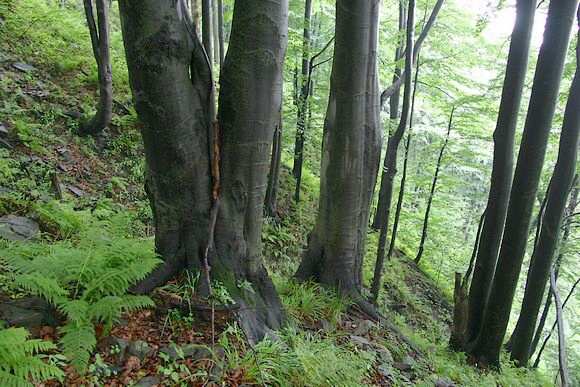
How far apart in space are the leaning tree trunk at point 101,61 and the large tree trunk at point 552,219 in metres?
7.76

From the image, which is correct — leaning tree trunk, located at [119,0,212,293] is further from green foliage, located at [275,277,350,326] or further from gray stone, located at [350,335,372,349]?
gray stone, located at [350,335,372,349]

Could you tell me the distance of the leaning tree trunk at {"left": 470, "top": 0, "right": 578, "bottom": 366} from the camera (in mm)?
5250

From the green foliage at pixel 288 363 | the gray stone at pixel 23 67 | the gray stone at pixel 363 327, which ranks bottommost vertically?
the gray stone at pixel 363 327

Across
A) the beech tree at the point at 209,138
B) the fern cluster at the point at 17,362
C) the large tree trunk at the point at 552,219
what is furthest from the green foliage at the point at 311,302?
the large tree trunk at the point at 552,219

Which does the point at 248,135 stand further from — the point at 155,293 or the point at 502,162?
the point at 502,162

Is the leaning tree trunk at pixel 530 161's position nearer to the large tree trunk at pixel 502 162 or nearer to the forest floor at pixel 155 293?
the large tree trunk at pixel 502 162

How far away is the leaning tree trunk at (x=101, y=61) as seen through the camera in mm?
7621

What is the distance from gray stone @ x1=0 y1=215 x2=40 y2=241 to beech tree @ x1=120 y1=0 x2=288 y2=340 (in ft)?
6.71

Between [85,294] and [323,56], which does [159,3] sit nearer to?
[85,294]

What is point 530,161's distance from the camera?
551 centimetres

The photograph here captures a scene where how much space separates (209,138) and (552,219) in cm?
571

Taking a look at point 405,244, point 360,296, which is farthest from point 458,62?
point 360,296

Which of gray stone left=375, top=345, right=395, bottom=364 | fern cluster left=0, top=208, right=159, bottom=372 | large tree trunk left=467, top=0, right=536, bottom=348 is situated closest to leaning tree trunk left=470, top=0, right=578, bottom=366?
large tree trunk left=467, top=0, right=536, bottom=348

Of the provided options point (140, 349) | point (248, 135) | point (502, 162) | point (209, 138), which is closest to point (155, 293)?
point (140, 349)
